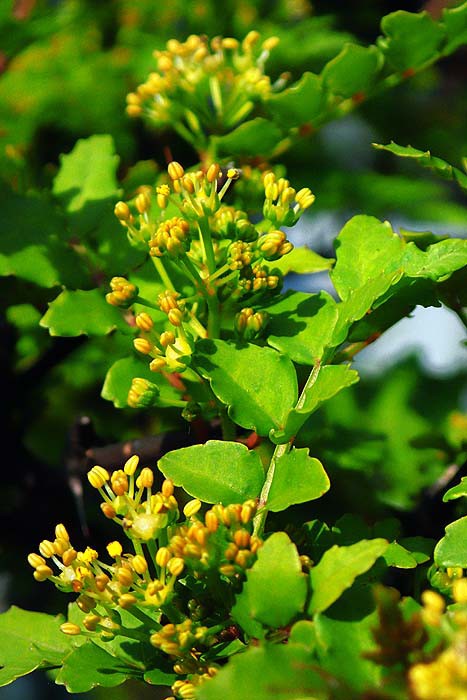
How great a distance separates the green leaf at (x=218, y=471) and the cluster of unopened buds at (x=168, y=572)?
18mm

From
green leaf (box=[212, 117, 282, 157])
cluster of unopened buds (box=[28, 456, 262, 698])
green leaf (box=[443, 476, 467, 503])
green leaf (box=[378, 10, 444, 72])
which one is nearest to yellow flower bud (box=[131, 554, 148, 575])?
cluster of unopened buds (box=[28, 456, 262, 698])

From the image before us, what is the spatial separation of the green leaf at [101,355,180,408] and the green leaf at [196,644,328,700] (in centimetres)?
30

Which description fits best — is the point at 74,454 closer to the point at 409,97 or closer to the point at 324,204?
the point at 324,204

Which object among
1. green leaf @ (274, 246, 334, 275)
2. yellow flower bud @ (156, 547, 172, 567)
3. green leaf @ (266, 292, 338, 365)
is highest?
green leaf @ (266, 292, 338, 365)

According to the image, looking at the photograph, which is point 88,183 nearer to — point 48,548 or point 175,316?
point 175,316

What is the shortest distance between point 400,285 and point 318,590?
26 cm

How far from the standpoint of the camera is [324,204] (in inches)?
64.7

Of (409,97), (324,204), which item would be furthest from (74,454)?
(409,97)

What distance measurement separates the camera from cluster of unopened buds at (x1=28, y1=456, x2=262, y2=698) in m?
0.56

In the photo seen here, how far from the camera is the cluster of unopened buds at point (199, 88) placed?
3.02 feet

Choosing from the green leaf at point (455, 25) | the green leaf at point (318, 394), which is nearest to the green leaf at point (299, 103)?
the green leaf at point (455, 25)

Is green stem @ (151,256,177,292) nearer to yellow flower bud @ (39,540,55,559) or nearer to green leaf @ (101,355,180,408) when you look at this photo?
green leaf @ (101,355,180,408)

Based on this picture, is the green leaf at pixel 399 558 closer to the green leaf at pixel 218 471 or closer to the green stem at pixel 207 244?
the green leaf at pixel 218 471

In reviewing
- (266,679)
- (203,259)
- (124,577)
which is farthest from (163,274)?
(266,679)
